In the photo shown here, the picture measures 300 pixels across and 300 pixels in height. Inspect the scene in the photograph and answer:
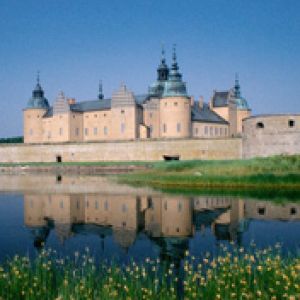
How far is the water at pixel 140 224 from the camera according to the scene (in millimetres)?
10242

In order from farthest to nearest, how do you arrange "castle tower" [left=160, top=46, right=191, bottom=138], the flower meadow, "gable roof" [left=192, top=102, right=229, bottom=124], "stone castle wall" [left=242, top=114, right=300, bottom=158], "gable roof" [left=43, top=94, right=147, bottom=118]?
"gable roof" [left=43, top=94, right=147, bottom=118]
"gable roof" [left=192, top=102, right=229, bottom=124]
"castle tower" [left=160, top=46, right=191, bottom=138]
"stone castle wall" [left=242, top=114, right=300, bottom=158]
the flower meadow

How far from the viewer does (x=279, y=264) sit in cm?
666

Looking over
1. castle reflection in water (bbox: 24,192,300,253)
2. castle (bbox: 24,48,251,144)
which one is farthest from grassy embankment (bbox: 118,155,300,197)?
castle (bbox: 24,48,251,144)

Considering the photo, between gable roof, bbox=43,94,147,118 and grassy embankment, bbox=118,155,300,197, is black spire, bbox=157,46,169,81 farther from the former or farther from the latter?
grassy embankment, bbox=118,155,300,197

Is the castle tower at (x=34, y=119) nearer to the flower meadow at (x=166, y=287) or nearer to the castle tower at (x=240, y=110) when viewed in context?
the castle tower at (x=240, y=110)

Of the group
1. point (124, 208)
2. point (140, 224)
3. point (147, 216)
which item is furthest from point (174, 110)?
point (140, 224)

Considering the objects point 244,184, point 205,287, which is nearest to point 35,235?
point 205,287

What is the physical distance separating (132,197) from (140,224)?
549cm

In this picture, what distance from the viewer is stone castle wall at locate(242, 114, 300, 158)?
32.4 m

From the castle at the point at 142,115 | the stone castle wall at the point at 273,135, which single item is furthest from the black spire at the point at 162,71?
the stone castle wall at the point at 273,135

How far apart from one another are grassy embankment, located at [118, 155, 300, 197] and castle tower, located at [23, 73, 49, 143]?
29.2 m

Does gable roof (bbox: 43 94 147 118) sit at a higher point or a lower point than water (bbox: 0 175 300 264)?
higher

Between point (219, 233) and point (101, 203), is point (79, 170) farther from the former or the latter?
point (219, 233)

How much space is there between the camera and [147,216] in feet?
47.8
